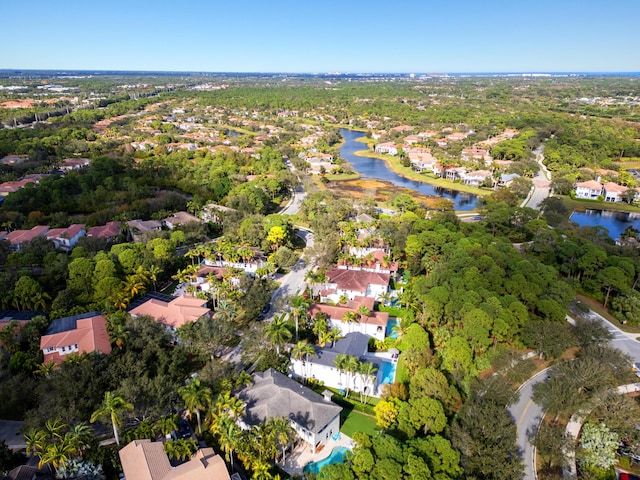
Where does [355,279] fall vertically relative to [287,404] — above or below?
above

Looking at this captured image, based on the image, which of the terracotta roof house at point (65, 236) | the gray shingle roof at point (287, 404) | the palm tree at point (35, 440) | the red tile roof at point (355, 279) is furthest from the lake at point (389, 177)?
the palm tree at point (35, 440)

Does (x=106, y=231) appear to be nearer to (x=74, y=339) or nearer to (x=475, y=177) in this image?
(x=74, y=339)

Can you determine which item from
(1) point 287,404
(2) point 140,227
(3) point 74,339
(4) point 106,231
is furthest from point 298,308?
(4) point 106,231

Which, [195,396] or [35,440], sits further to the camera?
[195,396]

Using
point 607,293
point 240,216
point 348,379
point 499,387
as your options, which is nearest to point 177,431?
point 348,379

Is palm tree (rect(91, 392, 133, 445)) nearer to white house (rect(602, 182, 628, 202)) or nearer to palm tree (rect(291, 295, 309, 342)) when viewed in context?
palm tree (rect(291, 295, 309, 342))

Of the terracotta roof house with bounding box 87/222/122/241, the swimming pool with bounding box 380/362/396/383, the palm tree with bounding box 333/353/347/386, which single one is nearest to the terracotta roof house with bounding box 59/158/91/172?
the terracotta roof house with bounding box 87/222/122/241
